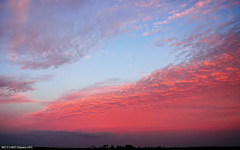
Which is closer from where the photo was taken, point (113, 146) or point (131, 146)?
point (113, 146)

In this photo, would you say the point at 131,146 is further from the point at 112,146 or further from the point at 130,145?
the point at 112,146

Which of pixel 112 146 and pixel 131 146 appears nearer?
pixel 112 146

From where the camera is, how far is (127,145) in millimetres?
110125

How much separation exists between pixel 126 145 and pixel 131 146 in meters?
3.12

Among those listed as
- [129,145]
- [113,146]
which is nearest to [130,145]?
[129,145]

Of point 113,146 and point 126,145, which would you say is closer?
point 113,146

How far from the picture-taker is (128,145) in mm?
110250

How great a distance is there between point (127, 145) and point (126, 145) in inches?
24.1

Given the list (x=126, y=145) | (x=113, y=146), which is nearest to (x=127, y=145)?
(x=126, y=145)

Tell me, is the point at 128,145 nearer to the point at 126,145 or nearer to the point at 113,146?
the point at 126,145

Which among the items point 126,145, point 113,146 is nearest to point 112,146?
point 113,146

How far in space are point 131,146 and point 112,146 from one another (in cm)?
1348

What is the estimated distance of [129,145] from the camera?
110188mm

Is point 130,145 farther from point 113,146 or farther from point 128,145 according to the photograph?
point 113,146
